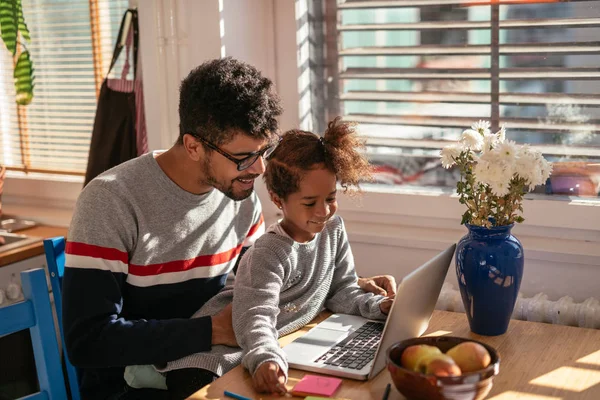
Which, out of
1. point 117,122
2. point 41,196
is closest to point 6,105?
point 41,196

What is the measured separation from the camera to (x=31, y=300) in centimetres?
157

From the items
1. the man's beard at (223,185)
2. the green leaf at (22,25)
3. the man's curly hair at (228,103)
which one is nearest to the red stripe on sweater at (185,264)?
the man's beard at (223,185)

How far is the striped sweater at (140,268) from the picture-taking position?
1.58 m

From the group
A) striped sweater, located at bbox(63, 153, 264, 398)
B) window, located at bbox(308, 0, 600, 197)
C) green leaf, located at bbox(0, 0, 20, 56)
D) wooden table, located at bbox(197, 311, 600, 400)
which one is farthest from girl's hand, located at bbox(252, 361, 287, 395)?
green leaf, located at bbox(0, 0, 20, 56)

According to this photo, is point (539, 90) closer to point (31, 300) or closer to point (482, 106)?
point (482, 106)

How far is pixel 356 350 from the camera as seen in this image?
1532 millimetres

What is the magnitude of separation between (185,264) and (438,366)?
0.73 m

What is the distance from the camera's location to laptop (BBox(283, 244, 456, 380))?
1416 millimetres

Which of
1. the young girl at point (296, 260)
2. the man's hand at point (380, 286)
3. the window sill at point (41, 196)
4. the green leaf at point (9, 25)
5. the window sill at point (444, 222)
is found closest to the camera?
the young girl at point (296, 260)

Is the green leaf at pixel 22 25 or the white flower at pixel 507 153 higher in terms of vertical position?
the green leaf at pixel 22 25

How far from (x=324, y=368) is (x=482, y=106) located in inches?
39.5

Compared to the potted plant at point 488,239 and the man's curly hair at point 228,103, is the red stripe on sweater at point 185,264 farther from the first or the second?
the potted plant at point 488,239

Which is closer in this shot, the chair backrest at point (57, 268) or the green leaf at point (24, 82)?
the chair backrest at point (57, 268)

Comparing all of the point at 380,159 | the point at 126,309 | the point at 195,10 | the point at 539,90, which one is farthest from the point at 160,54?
the point at 539,90
